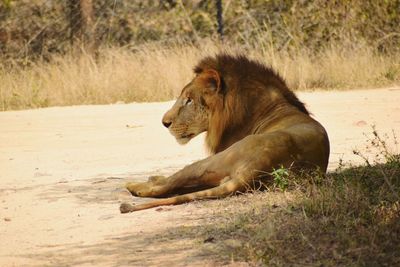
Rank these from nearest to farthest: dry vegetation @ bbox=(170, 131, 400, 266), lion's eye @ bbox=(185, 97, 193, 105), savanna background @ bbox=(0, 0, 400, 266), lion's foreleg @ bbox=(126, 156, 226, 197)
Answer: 1. dry vegetation @ bbox=(170, 131, 400, 266)
2. savanna background @ bbox=(0, 0, 400, 266)
3. lion's foreleg @ bbox=(126, 156, 226, 197)
4. lion's eye @ bbox=(185, 97, 193, 105)

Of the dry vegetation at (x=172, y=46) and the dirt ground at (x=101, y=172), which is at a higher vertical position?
the dirt ground at (x=101, y=172)

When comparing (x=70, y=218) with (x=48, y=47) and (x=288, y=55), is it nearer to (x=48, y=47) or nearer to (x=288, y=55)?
(x=288, y=55)

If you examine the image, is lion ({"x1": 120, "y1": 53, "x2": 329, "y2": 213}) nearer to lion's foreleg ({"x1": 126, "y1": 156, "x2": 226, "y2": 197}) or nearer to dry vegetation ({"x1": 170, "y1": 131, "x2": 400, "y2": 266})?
lion's foreleg ({"x1": 126, "y1": 156, "x2": 226, "y2": 197})

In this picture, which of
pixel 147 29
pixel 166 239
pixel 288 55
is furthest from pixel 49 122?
pixel 147 29

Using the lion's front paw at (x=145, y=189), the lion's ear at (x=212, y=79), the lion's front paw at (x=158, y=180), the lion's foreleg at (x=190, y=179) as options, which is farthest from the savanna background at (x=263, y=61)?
the lion's ear at (x=212, y=79)

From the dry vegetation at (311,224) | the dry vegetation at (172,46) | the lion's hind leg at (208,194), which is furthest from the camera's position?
the dry vegetation at (172,46)

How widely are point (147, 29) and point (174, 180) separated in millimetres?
16952

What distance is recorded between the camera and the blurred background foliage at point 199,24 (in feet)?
63.3

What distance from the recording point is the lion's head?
7.71 m

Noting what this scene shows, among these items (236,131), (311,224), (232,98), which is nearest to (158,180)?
(236,131)

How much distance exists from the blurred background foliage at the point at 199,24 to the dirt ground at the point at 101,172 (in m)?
4.73

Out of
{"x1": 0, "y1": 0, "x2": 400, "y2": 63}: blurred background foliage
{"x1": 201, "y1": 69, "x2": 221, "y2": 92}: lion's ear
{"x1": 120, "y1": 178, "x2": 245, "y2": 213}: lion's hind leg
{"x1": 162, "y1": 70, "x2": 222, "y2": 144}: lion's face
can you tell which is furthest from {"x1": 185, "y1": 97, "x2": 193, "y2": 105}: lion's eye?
{"x1": 0, "y1": 0, "x2": 400, "y2": 63}: blurred background foliage

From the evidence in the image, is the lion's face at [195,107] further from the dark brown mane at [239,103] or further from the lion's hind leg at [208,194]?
the lion's hind leg at [208,194]

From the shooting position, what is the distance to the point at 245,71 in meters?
7.75
